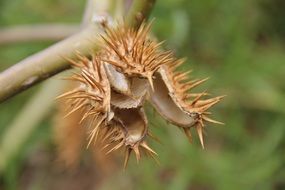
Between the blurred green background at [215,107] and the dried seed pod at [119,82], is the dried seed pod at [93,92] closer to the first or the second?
the dried seed pod at [119,82]

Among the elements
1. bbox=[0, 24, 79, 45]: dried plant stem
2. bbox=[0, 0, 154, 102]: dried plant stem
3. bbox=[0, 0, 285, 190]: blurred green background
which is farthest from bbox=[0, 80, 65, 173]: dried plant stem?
bbox=[0, 0, 154, 102]: dried plant stem

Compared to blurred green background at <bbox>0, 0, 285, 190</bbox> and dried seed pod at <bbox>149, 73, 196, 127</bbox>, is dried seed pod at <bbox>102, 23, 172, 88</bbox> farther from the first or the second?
blurred green background at <bbox>0, 0, 285, 190</bbox>

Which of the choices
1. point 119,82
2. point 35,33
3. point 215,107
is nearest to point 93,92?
point 119,82

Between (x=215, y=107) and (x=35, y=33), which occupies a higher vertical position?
(x=35, y=33)

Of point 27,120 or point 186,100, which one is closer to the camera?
point 186,100

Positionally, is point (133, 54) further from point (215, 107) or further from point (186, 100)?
point (215, 107)

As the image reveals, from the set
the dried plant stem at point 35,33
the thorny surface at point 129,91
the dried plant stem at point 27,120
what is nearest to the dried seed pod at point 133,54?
the thorny surface at point 129,91

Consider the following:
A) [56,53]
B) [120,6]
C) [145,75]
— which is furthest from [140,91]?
[120,6]
